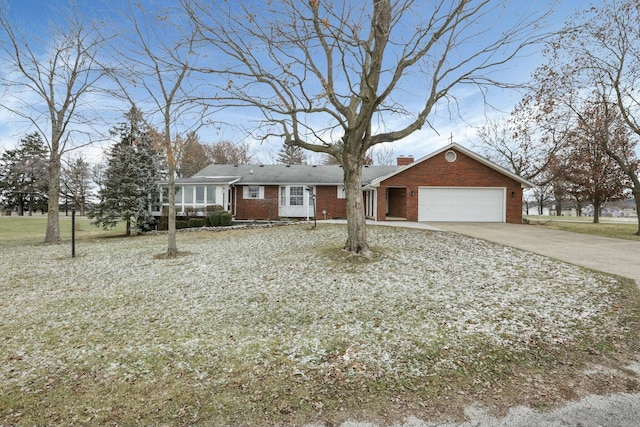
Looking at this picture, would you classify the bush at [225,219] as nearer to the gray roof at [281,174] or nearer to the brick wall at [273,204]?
the gray roof at [281,174]

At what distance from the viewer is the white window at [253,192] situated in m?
21.7

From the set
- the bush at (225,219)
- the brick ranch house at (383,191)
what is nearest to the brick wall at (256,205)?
the brick ranch house at (383,191)

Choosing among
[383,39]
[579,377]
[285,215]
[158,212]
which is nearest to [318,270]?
[579,377]

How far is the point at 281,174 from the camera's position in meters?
22.9

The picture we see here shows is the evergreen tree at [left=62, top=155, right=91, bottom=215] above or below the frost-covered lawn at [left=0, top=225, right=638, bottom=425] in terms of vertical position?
above

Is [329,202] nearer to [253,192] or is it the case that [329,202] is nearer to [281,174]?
[281,174]

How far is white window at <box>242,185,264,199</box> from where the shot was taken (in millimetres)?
21656

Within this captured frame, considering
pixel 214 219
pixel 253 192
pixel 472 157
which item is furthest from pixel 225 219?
pixel 472 157

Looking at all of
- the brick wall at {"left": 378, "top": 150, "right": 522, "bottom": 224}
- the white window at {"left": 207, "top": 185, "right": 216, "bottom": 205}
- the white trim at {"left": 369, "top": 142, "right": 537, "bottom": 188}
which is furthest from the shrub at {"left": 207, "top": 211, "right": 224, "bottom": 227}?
the brick wall at {"left": 378, "top": 150, "right": 522, "bottom": 224}

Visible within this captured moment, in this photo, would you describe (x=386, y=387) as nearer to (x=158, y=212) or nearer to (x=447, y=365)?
(x=447, y=365)

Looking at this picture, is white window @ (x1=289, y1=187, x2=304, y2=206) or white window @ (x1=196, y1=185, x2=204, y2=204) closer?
white window @ (x1=196, y1=185, x2=204, y2=204)

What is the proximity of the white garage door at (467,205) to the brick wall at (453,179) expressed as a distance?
0.30 metres

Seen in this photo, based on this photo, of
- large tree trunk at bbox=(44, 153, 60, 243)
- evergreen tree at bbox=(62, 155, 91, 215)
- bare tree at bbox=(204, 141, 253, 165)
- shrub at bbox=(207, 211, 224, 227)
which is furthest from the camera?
bare tree at bbox=(204, 141, 253, 165)

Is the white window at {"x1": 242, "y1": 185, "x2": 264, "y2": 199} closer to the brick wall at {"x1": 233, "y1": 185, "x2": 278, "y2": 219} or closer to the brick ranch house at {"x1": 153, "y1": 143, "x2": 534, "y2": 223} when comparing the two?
the brick ranch house at {"x1": 153, "y1": 143, "x2": 534, "y2": 223}
